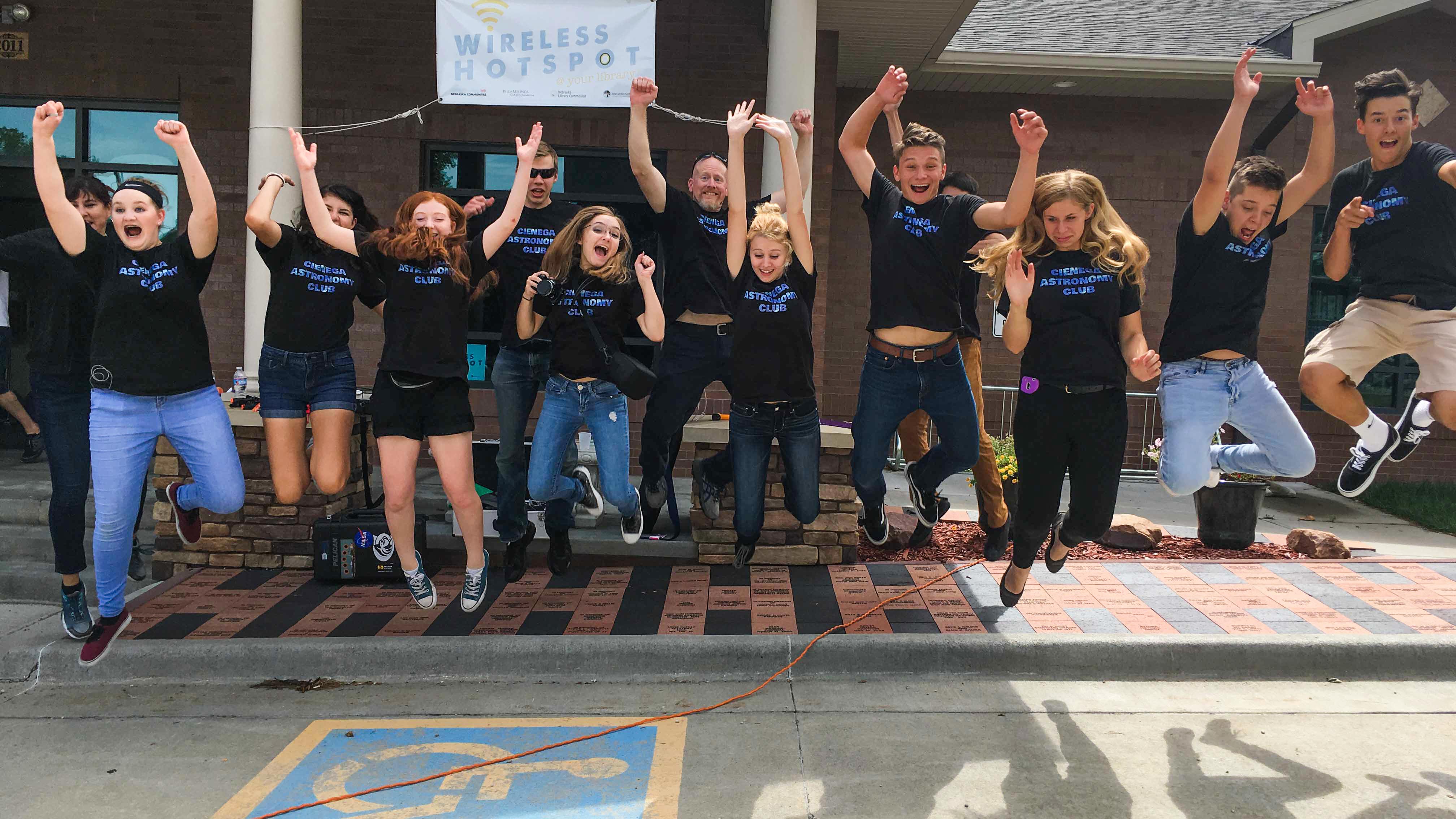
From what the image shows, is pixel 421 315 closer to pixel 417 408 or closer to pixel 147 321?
pixel 417 408

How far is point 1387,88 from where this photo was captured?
4324 millimetres

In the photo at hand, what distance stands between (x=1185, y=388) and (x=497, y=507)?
144 inches

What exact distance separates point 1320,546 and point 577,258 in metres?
5.89

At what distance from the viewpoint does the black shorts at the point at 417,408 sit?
4.72 metres

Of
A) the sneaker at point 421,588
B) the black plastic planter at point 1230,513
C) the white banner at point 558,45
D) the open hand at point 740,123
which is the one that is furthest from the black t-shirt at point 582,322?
the black plastic planter at point 1230,513

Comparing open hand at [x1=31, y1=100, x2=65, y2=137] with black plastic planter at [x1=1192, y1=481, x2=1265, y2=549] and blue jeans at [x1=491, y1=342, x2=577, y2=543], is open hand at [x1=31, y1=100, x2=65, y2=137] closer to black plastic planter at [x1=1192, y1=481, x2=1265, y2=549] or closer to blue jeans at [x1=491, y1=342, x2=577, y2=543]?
blue jeans at [x1=491, y1=342, x2=577, y2=543]

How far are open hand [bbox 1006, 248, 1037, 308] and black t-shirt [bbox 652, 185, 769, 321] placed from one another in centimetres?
152

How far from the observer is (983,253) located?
4730 mm

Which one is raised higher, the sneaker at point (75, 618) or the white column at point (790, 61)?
the white column at point (790, 61)

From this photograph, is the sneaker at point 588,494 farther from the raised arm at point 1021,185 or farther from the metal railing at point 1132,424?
the metal railing at point 1132,424

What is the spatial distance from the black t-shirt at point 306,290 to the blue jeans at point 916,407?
2.58 m

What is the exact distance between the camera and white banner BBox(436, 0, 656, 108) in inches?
270

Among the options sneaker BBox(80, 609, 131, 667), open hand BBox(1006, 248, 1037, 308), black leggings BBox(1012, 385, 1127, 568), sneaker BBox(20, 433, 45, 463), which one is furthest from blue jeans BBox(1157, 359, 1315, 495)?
sneaker BBox(20, 433, 45, 463)

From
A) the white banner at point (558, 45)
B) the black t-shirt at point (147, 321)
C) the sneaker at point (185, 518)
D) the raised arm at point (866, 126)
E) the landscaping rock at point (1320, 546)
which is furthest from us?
the landscaping rock at point (1320, 546)
